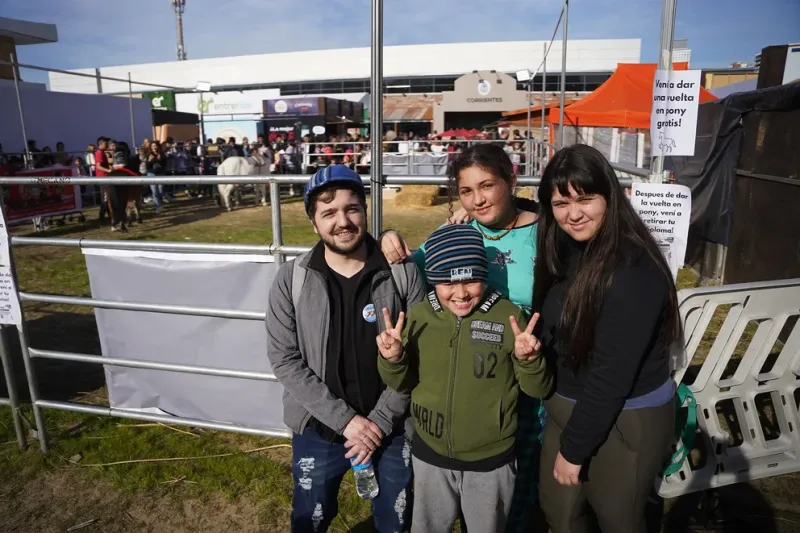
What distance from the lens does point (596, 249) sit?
5.88 ft

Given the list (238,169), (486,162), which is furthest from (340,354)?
(238,169)

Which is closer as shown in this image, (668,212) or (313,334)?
(313,334)

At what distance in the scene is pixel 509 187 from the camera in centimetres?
216

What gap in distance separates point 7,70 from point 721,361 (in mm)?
28202

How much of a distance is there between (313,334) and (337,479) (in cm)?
63

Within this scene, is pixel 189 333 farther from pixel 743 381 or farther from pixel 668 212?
pixel 743 381

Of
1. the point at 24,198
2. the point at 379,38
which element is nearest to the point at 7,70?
the point at 24,198

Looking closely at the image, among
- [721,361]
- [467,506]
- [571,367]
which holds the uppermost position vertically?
[571,367]

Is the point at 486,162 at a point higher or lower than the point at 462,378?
higher

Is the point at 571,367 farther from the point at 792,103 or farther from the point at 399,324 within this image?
the point at 792,103

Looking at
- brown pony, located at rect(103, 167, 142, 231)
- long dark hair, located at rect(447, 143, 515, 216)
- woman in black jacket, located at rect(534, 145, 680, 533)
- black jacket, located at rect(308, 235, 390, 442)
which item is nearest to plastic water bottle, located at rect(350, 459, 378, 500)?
black jacket, located at rect(308, 235, 390, 442)

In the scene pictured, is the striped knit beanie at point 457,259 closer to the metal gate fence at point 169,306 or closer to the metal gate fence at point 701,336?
the metal gate fence at point 701,336

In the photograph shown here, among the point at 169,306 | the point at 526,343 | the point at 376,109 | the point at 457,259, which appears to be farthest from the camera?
the point at 169,306

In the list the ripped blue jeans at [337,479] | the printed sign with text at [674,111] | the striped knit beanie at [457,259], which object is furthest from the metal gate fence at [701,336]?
the ripped blue jeans at [337,479]
